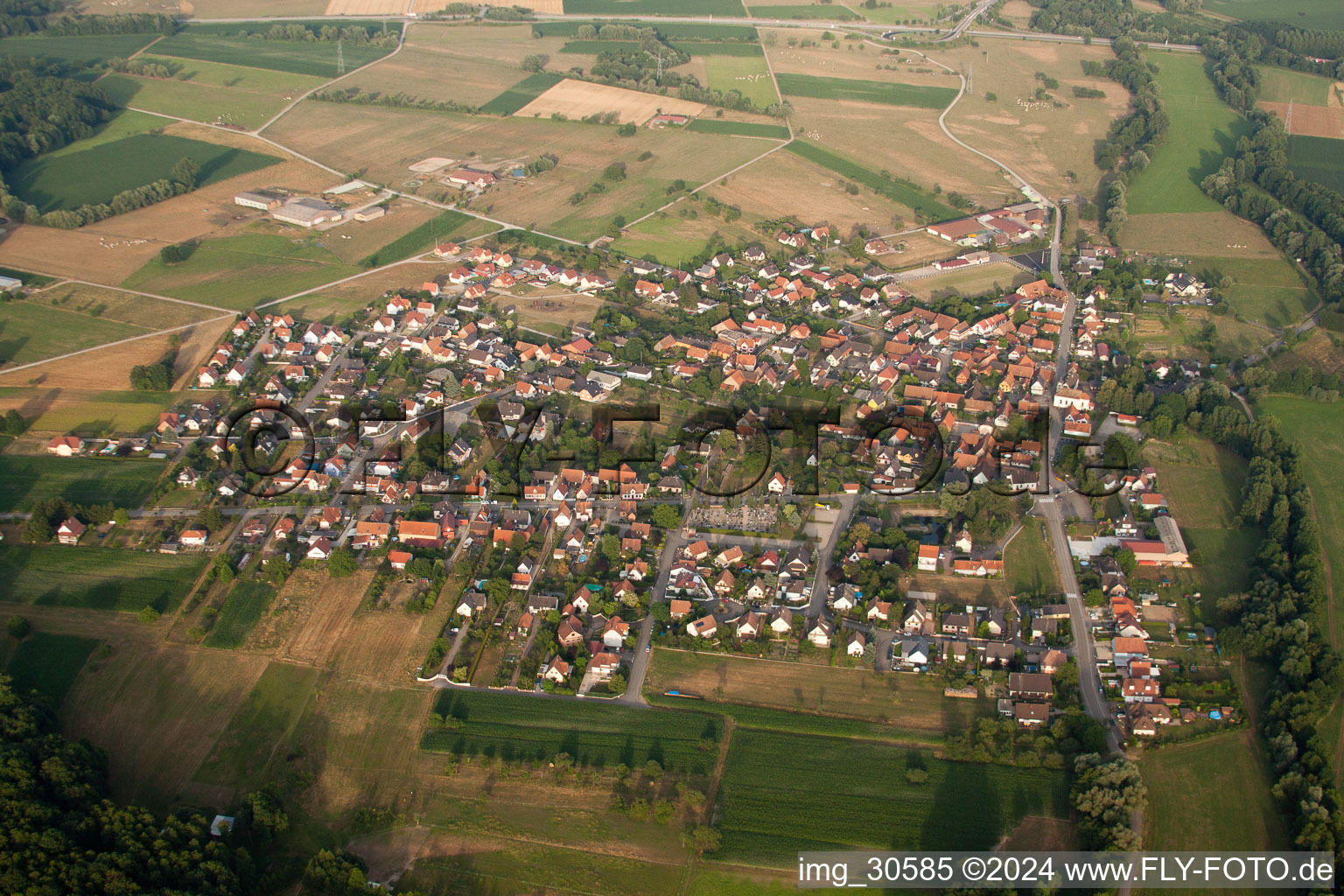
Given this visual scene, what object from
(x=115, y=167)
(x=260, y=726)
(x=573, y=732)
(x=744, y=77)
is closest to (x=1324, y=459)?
(x=573, y=732)

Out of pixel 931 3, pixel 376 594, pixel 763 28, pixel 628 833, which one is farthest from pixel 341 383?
pixel 931 3

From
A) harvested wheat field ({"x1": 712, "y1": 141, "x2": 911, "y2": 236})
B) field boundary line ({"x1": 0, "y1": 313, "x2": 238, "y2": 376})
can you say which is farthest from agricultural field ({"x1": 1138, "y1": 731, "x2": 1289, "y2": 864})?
field boundary line ({"x1": 0, "y1": 313, "x2": 238, "y2": 376})

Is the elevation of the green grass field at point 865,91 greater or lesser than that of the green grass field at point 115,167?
greater

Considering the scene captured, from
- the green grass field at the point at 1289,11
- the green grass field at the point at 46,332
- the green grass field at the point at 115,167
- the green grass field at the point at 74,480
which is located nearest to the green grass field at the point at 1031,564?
the green grass field at the point at 74,480

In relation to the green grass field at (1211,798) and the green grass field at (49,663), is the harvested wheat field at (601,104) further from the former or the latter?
the green grass field at (1211,798)

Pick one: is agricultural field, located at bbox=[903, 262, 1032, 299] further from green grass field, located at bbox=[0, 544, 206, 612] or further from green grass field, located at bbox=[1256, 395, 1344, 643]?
green grass field, located at bbox=[0, 544, 206, 612]
